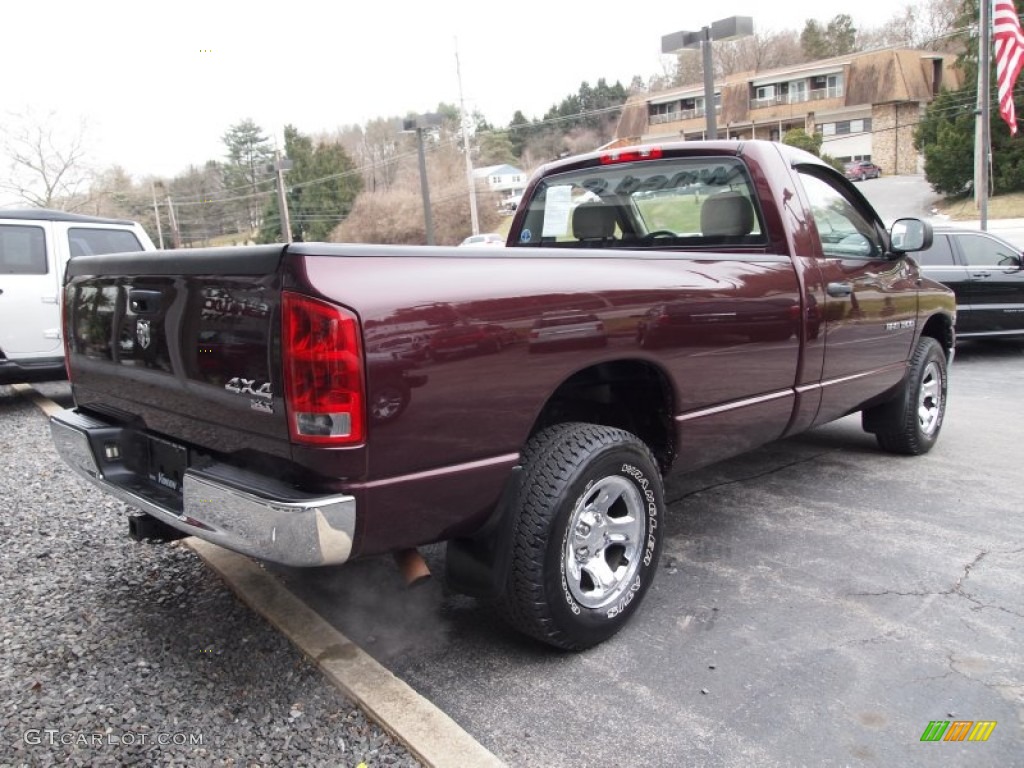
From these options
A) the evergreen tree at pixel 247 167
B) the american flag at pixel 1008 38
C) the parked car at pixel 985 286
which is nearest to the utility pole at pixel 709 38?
the american flag at pixel 1008 38

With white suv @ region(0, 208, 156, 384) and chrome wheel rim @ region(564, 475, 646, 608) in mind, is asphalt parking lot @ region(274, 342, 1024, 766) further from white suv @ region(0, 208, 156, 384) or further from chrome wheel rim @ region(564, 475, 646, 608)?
white suv @ region(0, 208, 156, 384)

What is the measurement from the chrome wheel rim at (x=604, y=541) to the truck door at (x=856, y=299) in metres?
1.63

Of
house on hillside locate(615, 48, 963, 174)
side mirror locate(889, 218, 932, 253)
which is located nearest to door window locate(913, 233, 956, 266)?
side mirror locate(889, 218, 932, 253)

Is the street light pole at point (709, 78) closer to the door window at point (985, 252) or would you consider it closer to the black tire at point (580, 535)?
the door window at point (985, 252)

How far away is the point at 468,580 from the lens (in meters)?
2.69

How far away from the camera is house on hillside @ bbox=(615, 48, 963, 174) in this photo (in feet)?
172

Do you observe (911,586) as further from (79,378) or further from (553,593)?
(79,378)


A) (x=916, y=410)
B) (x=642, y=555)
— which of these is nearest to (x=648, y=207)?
(x=642, y=555)

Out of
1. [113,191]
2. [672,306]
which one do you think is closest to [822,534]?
[672,306]

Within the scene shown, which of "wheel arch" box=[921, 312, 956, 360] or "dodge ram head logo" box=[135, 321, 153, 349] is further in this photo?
"wheel arch" box=[921, 312, 956, 360]

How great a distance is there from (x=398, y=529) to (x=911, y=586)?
2345mm

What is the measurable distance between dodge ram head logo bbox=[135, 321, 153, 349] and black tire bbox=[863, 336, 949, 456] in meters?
4.42

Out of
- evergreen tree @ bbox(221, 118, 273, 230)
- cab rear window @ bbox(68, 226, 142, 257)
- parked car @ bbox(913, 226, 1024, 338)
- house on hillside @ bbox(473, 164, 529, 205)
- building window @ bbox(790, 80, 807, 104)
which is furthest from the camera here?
evergreen tree @ bbox(221, 118, 273, 230)

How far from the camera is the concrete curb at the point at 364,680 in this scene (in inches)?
88.5
